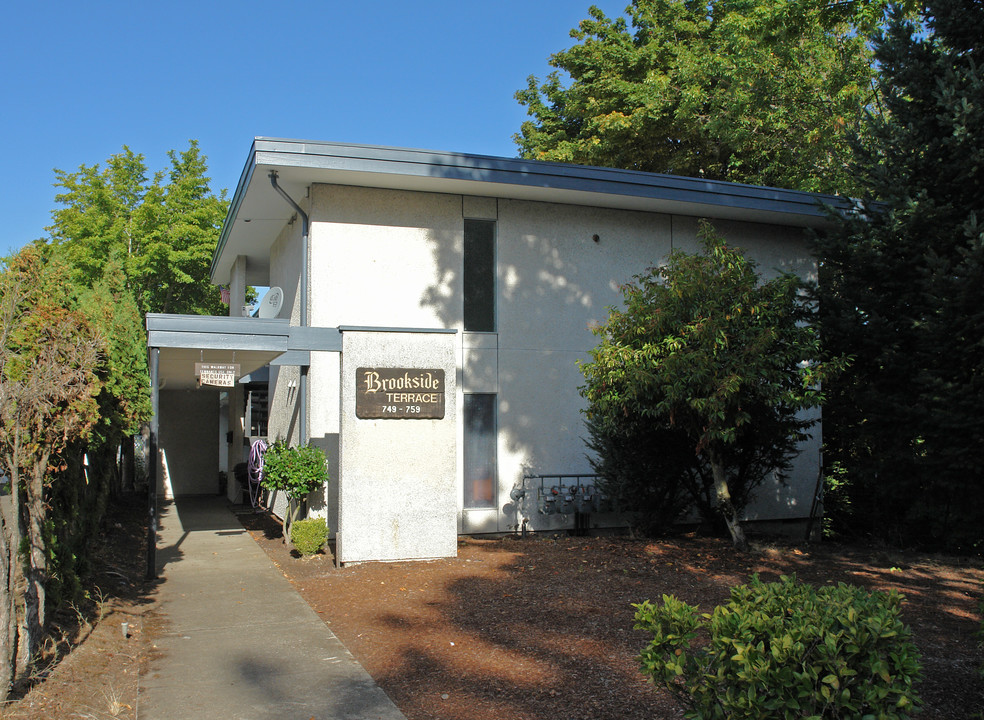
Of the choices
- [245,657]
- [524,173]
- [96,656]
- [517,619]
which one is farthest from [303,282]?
[96,656]

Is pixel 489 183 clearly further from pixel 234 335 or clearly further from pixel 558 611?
pixel 558 611

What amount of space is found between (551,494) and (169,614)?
652 cm

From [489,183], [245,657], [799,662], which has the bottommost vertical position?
[245,657]

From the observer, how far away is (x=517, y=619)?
24.3 ft

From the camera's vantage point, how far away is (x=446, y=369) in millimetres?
10461

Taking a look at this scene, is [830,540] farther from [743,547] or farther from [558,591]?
[558,591]

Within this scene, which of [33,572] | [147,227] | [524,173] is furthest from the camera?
[147,227]

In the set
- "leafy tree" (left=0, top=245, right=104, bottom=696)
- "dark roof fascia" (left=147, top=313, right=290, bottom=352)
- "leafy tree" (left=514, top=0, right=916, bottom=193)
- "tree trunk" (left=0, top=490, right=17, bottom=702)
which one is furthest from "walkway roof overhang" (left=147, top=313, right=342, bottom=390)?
"leafy tree" (left=514, top=0, right=916, bottom=193)

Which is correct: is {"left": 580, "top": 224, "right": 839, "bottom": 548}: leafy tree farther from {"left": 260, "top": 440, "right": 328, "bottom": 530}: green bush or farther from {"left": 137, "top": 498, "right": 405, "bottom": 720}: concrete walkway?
{"left": 137, "top": 498, "right": 405, "bottom": 720}: concrete walkway

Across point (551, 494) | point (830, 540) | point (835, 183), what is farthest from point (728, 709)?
point (835, 183)

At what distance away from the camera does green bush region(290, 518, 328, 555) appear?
10.5 m

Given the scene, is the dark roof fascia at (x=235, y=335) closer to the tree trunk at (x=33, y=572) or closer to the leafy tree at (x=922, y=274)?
the tree trunk at (x=33, y=572)

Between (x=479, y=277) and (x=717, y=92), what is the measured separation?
10.2 metres

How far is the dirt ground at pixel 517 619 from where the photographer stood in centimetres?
527
